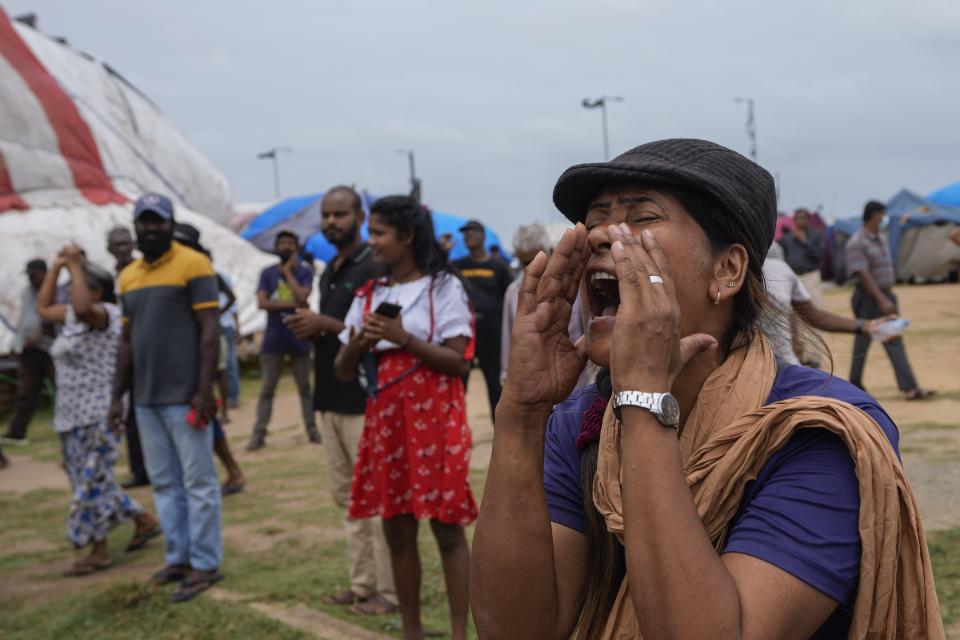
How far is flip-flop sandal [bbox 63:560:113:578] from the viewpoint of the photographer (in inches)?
229

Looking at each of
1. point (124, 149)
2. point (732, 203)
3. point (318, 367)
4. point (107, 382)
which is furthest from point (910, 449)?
point (124, 149)

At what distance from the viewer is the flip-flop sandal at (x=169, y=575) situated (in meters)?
5.35

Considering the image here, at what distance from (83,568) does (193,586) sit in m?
1.06

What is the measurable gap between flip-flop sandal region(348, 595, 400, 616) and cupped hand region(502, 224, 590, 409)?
3268mm

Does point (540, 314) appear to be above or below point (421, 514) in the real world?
above

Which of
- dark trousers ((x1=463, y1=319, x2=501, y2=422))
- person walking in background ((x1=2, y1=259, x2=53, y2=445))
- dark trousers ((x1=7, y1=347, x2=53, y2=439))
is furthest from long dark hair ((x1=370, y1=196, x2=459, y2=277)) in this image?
dark trousers ((x1=7, y1=347, x2=53, y2=439))

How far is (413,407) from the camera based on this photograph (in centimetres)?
411

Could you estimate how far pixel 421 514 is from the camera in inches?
159

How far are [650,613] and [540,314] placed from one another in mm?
621

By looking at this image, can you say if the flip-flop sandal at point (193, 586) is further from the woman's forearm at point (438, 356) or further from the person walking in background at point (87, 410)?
the woman's forearm at point (438, 356)

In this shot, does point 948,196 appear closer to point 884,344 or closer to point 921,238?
point 921,238

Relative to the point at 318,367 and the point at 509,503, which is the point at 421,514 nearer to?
the point at 318,367

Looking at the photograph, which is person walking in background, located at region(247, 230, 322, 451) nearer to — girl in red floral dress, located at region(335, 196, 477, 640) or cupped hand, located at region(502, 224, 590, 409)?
girl in red floral dress, located at region(335, 196, 477, 640)

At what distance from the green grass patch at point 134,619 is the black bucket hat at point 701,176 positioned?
343 cm
